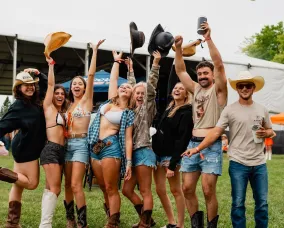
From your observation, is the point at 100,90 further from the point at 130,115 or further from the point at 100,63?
the point at 100,63

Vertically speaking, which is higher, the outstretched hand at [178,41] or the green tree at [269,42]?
the green tree at [269,42]

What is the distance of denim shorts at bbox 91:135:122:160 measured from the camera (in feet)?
15.6

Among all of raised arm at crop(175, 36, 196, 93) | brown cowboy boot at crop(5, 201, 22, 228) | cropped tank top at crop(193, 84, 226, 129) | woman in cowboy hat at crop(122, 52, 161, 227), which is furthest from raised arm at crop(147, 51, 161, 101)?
brown cowboy boot at crop(5, 201, 22, 228)

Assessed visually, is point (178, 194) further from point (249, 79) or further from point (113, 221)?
point (249, 79)

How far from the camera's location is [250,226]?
547cm

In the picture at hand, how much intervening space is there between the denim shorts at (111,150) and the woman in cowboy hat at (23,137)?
688 millimetres

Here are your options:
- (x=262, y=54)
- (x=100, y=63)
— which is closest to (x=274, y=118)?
(x=100, y=63)

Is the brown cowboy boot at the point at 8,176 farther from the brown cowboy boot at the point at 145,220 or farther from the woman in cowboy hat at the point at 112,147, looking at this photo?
the brown cowboy boot at the point at 145,220

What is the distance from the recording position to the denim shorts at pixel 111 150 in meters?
4.76

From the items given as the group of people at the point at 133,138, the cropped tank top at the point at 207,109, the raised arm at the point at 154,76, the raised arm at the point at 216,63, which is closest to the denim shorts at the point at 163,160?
the group of people at the point at 133,138

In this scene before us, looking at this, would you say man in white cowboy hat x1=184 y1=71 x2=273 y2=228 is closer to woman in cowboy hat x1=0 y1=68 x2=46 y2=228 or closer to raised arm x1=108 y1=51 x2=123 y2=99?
raised arm x1=108 y1=51 x2=123 y2=99

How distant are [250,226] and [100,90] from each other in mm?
6890

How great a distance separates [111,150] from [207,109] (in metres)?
1.12

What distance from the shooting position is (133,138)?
4.95m
